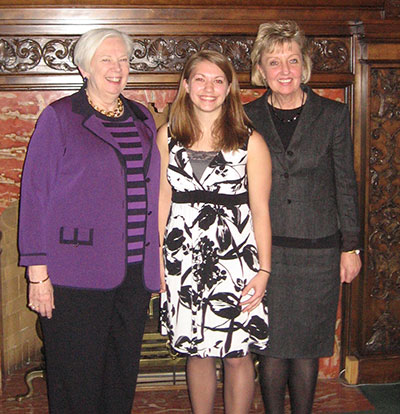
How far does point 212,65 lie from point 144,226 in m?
0.59

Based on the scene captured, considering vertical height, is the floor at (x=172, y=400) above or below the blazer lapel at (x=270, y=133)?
below

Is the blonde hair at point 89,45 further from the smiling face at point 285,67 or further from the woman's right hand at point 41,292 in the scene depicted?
the woman's right hand at point 41,292

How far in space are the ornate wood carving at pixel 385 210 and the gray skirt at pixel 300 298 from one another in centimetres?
69


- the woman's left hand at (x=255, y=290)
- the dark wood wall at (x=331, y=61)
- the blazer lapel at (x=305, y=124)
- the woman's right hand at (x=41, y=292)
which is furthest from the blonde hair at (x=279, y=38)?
the woman's right hand at (x=41, y=292)

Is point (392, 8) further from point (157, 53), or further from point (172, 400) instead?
point (172, 400)

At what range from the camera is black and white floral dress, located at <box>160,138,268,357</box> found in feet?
7.06

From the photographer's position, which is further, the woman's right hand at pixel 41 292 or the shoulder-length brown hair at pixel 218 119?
the shoulder-length brown hair at pixel 218 119

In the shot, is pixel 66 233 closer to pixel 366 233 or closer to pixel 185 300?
pixel 185 300

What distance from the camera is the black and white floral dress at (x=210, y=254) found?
2.15 metres

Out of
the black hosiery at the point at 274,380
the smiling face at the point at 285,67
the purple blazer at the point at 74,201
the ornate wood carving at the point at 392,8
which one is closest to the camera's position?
the purple blazer at the point at 74,201

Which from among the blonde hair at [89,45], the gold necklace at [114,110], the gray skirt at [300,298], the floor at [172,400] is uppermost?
the blonde hair at [89,45]

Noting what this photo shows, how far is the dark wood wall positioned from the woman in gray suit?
1.59 ft

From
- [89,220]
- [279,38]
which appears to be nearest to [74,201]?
[89,220]

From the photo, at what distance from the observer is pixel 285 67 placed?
7.18ft
